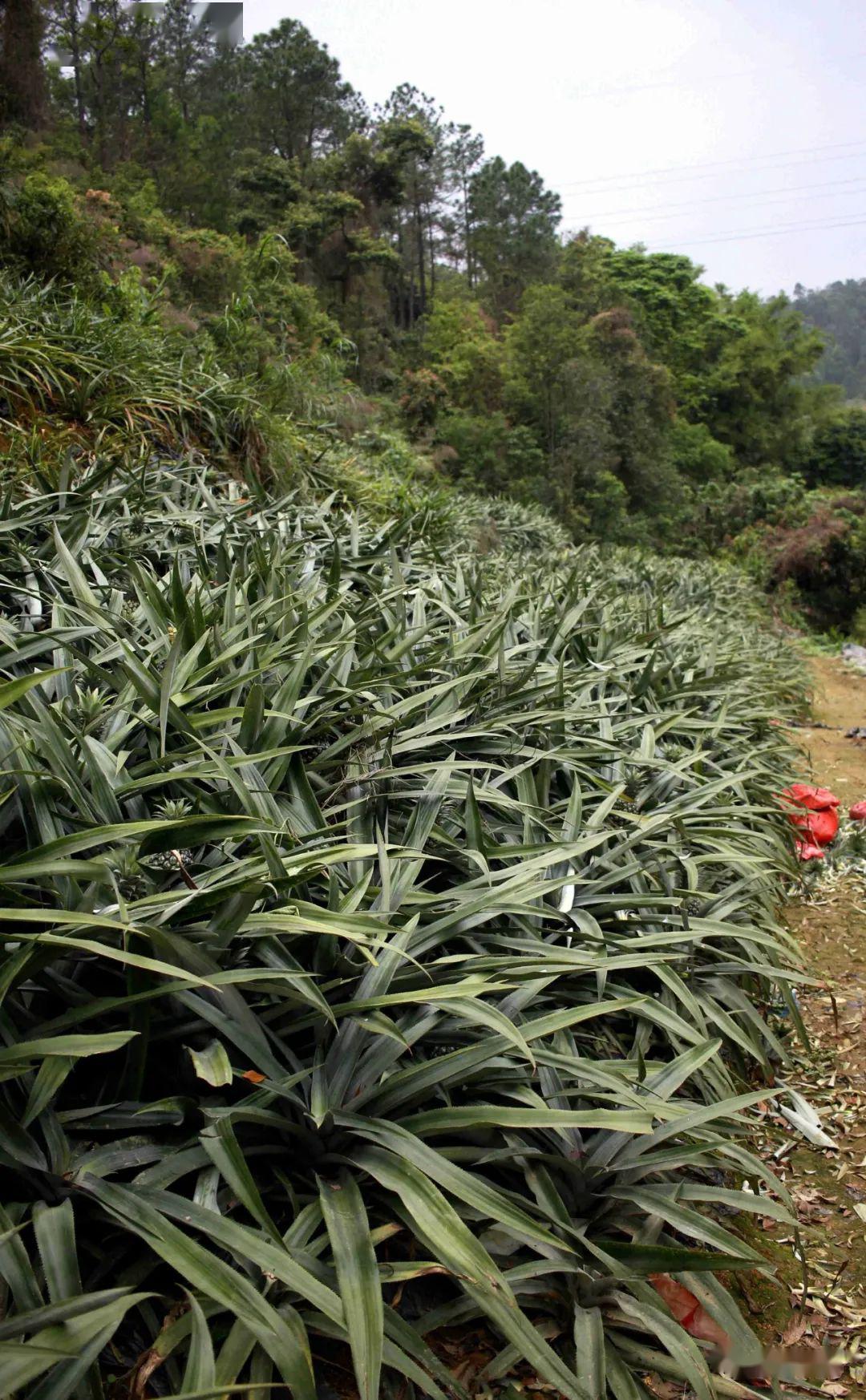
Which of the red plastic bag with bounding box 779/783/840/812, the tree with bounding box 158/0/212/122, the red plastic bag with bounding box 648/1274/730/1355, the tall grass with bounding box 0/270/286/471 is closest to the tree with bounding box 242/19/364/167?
the tree with bounding box 158/0/212/122

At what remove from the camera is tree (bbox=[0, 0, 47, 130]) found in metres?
10.4

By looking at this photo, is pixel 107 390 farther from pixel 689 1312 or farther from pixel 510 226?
pixel 510 226

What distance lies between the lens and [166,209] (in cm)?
1862

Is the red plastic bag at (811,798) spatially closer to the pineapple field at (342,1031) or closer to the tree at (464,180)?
the pineapple field at (342,1031)

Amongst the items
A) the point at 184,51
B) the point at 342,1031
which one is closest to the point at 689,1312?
the point at 342,1031

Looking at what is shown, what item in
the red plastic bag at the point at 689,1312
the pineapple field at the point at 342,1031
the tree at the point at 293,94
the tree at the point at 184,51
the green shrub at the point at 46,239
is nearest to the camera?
the pineapple field at the point at 342,1031

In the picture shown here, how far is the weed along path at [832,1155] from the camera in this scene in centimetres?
115

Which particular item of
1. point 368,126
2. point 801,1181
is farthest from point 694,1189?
point 368,126

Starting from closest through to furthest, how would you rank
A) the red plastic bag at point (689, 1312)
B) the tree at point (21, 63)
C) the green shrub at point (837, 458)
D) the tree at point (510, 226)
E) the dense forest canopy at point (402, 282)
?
1. the red plastic bag at point (689, 1312)
2. the dense forest canopy at point (402, 282)
3. the tree at point (21, 63)
4. the green shrub at point (837, 458)
5. the tree at point (510, 226)

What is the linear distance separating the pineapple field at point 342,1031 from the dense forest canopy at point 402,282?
3.52 metres

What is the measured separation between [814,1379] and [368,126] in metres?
26.2

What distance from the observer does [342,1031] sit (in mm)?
1085

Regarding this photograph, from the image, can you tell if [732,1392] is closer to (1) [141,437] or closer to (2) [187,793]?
(2) [187,793]

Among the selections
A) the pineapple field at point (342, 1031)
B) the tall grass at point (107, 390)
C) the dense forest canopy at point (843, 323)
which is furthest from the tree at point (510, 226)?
the dense forest canopy at point (843, 323)
